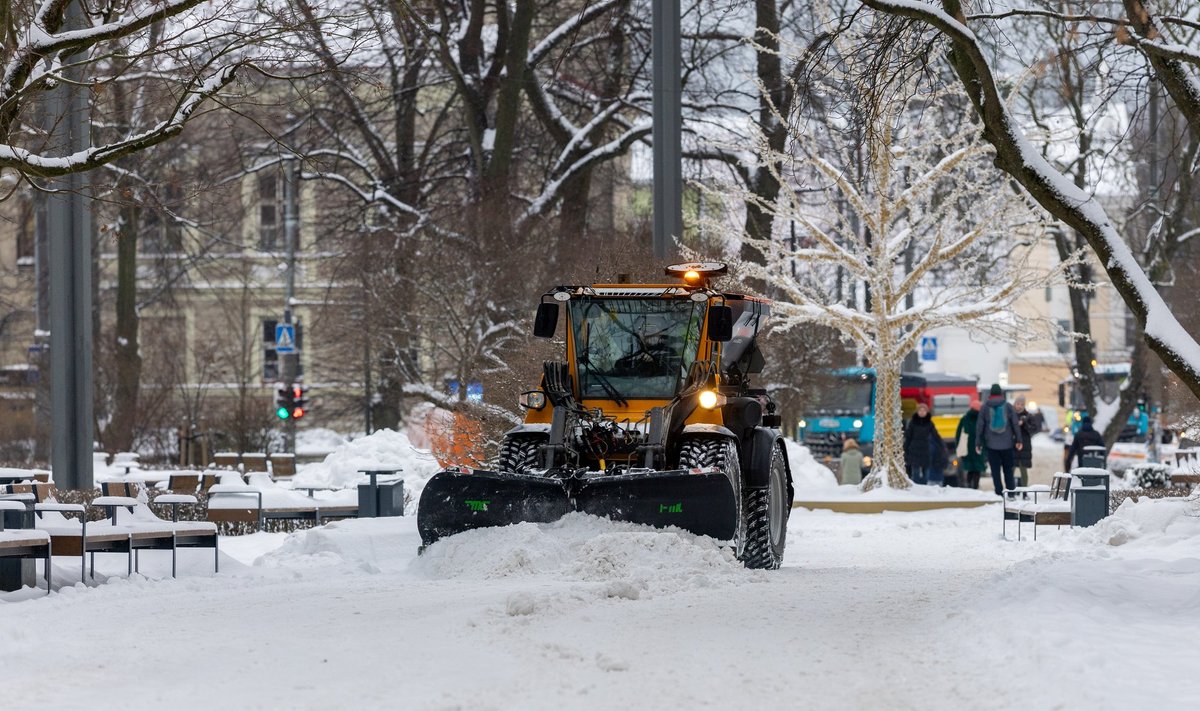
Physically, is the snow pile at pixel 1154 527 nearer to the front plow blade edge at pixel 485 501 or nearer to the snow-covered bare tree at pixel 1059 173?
the snow-covered bare tree at pixel 1059 173

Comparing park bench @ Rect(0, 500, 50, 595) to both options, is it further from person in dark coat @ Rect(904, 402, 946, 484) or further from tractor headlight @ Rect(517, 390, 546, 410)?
person in dark coat @ Rect(904, 402, 946, 484)

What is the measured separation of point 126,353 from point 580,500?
22696 millimetres

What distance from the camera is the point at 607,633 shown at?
9.50 m

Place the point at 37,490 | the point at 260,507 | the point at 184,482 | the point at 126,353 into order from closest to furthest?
the point at 260,507 < the point at 37,490 < the point at 184,482 < the point at 126,353

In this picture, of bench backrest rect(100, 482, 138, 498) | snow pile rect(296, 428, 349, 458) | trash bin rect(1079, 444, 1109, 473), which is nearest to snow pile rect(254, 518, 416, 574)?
bench backrest rect(100, 482, 138, 498)

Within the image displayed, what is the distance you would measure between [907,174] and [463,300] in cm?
682

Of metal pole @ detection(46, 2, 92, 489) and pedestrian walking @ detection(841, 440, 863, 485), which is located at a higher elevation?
metal pole @ detection(46, 2, 92, 489)

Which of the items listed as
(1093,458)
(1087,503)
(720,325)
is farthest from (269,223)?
(720,325)

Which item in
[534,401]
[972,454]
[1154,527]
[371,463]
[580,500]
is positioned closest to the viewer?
[580,500]

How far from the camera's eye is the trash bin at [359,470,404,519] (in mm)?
19688

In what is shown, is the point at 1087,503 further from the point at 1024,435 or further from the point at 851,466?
the point at 851,466

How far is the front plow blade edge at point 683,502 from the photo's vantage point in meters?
13.2

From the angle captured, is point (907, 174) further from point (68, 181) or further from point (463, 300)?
point (68, 181)

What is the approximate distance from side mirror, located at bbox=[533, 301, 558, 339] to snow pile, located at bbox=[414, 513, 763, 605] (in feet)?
5.94
